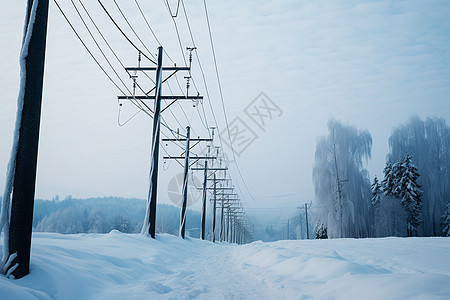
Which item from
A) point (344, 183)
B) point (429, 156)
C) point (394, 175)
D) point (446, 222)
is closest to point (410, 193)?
point (394, 175)

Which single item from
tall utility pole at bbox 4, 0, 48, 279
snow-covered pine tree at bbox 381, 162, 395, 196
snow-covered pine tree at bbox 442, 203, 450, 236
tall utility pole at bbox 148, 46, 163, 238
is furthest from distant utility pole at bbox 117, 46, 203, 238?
snow-covered pine tree at bbox 381, 162, 395, 196

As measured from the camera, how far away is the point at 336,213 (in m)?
31.4

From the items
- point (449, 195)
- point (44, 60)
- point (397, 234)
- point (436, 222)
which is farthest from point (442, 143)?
point (44, 60)

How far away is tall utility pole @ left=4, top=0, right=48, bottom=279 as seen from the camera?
3.94m

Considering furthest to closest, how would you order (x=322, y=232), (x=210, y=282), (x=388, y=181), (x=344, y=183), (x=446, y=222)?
(x=322, y=232)
(x=388, y=181)
(x=344, y=183)
(x=446, y=222)
(x=210, y=282)

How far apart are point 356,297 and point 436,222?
99.4 ft

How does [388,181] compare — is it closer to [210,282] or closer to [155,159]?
[155,159]

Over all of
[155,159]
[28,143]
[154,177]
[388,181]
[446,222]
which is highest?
[388,181]

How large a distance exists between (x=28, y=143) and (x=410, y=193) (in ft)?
118

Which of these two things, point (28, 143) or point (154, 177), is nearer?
point (28, 143)

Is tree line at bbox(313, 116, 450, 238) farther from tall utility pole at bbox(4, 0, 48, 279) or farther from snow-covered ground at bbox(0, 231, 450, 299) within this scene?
tall utility pole at bbox(4, 0, 48, 279)

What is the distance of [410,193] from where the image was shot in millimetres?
33656

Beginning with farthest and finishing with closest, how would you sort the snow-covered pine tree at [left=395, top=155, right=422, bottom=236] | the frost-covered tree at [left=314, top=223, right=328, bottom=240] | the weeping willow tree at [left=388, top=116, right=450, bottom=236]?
the frost-covered tree at [left=314, top=223, right=328, bottom=240] < the snow-covered pine tree at [left=395, top=155, right=422, bottom=236] < the weeping willow tree at [left=388, top=116, right=450, bottom=236]

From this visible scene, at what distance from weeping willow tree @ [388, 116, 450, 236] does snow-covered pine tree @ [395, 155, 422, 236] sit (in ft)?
4.84
